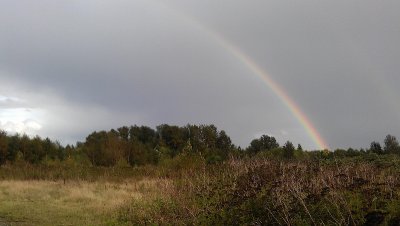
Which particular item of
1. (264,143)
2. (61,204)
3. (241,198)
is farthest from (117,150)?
(241,198)

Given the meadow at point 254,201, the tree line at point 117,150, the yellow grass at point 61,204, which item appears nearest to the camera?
the meadow at point 254,201

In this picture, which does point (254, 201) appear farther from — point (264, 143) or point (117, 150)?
point (264, 143)

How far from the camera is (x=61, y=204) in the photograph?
20219 millimetres

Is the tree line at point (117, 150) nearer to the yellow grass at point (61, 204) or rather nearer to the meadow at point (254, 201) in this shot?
the yellow grass at point (61, 204)

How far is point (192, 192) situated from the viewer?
1429cm

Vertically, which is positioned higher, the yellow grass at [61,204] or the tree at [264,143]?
the tree at [264,143]

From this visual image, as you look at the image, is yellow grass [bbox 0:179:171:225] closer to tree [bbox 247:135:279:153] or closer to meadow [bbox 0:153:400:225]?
meadow [bbox 0:153:400:225]

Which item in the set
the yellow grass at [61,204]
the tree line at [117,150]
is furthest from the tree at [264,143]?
the yellow grass at [61,204]

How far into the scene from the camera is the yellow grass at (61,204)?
597 inches

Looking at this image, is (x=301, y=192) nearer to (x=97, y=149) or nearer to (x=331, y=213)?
(x=331, y=213)

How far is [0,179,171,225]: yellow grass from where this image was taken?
15164 millimetres

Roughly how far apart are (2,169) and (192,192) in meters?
32.0

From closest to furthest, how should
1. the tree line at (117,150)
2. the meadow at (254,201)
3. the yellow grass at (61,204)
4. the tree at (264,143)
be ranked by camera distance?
the meadow at (254,201)
the yellow grass at (61,204)
the tree line at (117,150)
the tree at (264,143)

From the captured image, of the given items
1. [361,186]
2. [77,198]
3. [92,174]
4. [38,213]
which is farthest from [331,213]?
[92,174]
